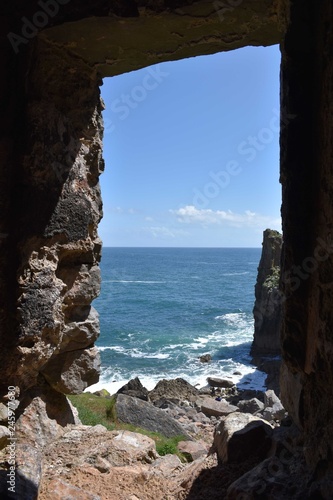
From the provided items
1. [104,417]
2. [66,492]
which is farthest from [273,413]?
[66,492]

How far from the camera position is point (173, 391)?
20.6 meters

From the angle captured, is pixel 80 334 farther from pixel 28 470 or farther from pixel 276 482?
pixel 276 482

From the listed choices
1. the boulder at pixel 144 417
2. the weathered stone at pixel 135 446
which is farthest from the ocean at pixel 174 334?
the weathered stone at pixel 135 446

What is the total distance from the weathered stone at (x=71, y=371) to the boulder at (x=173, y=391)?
1577cm

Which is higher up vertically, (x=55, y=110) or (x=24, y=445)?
(x=55, y=110)

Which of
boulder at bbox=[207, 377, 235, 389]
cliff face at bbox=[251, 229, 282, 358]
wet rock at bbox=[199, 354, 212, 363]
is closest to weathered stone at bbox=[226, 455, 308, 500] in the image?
boulder at bbox=[207, 377, 235, 389]

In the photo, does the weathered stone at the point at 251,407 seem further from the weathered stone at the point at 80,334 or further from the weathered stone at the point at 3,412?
the weathered stone at the point at 3,412

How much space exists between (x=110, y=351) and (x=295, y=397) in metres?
27.5

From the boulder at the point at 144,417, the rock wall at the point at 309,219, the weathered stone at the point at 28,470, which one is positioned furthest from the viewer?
the boulder at the point at 144,417

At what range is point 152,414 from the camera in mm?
12453

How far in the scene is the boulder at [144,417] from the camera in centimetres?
1180

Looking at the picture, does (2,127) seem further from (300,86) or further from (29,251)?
(300,86)

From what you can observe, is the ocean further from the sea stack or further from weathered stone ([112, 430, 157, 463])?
weathered stone ([112, 430, 157, 463])

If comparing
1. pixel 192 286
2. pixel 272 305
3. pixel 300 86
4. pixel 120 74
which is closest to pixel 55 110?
pixel 120 74
